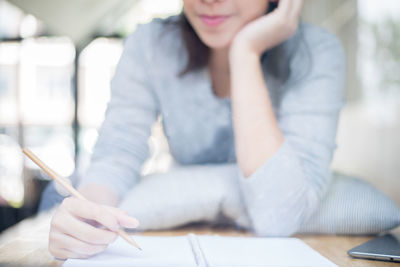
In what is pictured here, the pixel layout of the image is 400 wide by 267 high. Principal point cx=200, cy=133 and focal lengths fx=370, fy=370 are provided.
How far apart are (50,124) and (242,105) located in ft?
0.75

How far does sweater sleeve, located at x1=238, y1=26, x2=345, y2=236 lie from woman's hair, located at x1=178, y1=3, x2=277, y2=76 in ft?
0.45

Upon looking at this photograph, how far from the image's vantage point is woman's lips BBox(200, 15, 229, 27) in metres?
0.49

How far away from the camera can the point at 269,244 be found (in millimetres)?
373

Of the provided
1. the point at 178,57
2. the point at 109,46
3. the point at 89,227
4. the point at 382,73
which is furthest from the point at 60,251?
the point at 382,73

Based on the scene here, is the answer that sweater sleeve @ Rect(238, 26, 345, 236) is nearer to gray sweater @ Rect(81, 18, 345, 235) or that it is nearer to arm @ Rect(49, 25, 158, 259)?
gray sweater @ Rect(81, 18, 345, 235)

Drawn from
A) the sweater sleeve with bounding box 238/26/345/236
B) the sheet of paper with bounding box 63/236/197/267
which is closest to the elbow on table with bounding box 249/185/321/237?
the sweater sleeve with bounding box 238/26/345/236

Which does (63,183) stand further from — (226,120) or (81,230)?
(226,120)

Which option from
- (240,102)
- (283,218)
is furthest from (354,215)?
(240,102)

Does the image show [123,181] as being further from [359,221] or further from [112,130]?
[359,221]

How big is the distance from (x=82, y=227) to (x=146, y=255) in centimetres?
6

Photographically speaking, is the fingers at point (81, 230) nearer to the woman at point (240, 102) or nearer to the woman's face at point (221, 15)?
the woman at point (240, 102)

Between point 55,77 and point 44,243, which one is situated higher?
point 55,77

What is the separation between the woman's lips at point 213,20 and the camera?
0.49m

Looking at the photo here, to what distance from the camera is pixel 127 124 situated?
0.54m
